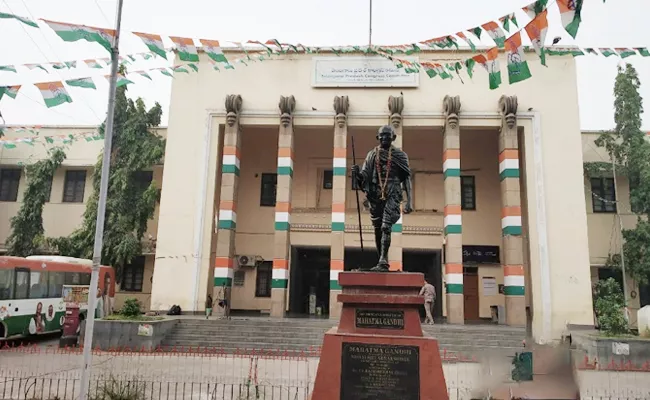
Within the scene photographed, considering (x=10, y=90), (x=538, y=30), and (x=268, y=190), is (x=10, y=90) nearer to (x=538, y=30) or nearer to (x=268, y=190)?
(x=538, y=30)

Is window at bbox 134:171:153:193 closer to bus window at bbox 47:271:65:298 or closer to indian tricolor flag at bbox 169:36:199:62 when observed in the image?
bus window at bbox 47:271:65:298

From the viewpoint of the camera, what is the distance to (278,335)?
1652cm

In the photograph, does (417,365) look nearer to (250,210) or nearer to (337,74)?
(337,74)

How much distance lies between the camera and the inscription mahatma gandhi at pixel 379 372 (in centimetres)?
661

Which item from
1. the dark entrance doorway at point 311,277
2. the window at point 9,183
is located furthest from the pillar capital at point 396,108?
the window at point 9,183

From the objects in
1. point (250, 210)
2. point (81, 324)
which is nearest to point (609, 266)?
point (250, 210)

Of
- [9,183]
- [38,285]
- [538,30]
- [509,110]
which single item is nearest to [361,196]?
[509,110]

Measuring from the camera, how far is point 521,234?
19.8 meters

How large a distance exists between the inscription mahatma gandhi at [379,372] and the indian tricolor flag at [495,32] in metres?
6.96

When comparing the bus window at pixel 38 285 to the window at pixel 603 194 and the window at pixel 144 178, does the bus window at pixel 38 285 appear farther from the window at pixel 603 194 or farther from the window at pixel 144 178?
the window at pixel 603 194

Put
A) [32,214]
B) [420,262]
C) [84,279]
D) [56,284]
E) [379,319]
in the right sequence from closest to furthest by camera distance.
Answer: [379,319]
[56,284]
[84,279]
[32,214]
[420,262]

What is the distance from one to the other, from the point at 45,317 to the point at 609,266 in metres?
23.8

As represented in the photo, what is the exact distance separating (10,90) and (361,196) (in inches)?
645

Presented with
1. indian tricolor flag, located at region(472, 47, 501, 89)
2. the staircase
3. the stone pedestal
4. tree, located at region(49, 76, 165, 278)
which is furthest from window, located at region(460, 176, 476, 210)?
the stone pedestal
